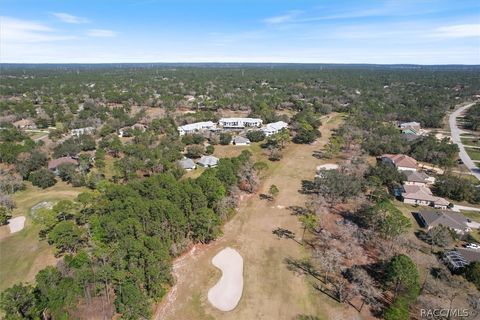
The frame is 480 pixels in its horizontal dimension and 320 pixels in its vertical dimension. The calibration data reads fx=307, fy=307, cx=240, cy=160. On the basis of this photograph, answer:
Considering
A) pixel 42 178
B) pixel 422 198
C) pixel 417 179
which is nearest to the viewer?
pixel 422 198

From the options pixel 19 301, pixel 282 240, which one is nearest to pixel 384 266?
pixel 282 240

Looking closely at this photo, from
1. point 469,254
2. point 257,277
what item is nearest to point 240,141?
point 257,277

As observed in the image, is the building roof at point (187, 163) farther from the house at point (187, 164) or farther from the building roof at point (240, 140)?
the building roof at point (240, 140)

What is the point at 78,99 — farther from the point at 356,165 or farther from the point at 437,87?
the point at 437,87

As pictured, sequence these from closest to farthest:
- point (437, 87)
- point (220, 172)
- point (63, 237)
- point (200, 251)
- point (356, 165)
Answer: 1. point (63, 237)
2. point (200, 251)
3. point (220, 172)
4. point (356, 165)
5. point (437, 87)

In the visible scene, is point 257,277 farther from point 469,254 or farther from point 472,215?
point 472,215

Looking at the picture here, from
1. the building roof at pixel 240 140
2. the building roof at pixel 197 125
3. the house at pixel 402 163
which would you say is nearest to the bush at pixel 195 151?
the building roof at pixel 240 140
